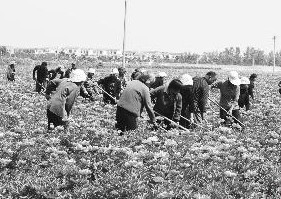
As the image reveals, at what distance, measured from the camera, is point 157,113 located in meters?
9.32

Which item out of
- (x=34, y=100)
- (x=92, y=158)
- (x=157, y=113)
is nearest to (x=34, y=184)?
(x=92, y=158)

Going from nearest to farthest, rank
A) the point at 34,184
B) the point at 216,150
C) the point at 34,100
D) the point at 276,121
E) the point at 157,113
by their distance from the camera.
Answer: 1. the point at 34,184
2. the point at 216,150
3. the point at 157,113
4. the point at 276,121
5. the point at 34,100

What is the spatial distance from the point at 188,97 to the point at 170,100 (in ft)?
1.79

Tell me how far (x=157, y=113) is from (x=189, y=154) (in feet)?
7.88

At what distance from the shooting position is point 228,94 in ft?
35.9

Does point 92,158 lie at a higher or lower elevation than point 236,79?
lower

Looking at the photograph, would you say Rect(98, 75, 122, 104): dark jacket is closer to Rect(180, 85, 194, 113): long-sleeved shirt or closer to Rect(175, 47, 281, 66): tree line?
Rect(180, 85, 194, 113): long-sleeved shirt

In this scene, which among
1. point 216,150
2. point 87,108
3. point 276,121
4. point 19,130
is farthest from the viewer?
point 87,108

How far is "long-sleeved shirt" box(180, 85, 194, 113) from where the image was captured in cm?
974

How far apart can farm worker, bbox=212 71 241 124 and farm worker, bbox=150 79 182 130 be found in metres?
1.64

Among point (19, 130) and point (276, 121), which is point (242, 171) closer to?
point (19, 130)

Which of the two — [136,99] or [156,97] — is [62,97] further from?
[156,97]

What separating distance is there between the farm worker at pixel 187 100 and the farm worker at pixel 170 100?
0.80 ft

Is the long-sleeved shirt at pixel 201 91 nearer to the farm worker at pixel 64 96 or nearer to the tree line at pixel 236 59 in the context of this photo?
the farm worker at pixel 64 96
